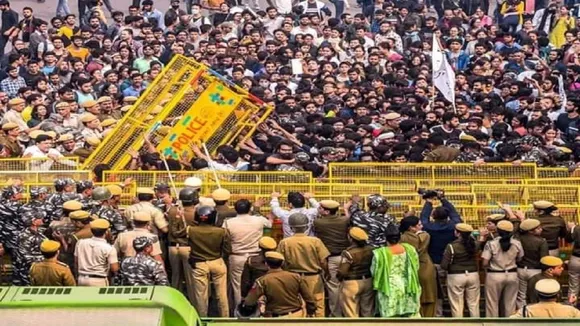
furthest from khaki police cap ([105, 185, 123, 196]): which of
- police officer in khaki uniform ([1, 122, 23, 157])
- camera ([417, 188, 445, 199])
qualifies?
camera ([417, 188, 445, 199])

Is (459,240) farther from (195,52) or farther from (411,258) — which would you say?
(195,52)

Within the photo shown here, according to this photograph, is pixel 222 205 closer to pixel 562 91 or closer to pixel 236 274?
pixel 236 274

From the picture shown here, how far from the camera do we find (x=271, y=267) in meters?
18.2

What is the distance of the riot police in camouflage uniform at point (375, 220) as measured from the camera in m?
19.5

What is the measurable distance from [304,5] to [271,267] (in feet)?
55.7

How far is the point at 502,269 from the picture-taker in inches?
770

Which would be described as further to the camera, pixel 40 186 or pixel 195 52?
pixel 195 52

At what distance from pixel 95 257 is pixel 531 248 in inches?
205

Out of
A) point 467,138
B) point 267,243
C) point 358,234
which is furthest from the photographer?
point 467,138

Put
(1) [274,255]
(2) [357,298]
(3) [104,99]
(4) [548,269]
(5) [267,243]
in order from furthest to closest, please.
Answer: (3) [104,99] → (2) [357,298] → (5) [267,243] → (4) [548,269] → (1) [274,255]

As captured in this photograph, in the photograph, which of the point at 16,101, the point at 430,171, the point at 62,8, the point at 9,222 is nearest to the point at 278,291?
the point at 9,222

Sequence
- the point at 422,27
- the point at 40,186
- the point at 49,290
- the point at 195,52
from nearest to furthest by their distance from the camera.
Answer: the point at 49,290
the point at 40,186
the point at 195,52
the point at 422,27

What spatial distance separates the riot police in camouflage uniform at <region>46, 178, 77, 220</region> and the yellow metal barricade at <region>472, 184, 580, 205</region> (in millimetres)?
5229

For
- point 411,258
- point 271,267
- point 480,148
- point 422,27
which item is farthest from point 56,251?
point 422,27
